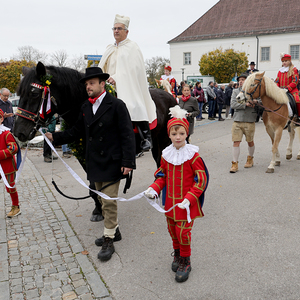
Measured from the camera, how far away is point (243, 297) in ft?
9.56

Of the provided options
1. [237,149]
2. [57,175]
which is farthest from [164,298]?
[57,175]

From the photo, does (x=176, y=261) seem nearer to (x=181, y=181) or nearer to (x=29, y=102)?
(x=181, y=181)

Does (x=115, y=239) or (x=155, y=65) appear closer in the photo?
(x=115, y=239)

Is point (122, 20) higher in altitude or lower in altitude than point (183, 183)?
higher

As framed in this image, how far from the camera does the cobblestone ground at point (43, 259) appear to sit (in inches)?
121

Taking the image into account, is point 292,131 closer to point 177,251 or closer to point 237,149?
point 237,149

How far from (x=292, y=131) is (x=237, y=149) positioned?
2.30m

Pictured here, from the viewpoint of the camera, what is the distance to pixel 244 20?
44.3 metres

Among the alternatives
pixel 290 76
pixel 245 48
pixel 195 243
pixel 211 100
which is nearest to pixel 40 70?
pixel 195 243

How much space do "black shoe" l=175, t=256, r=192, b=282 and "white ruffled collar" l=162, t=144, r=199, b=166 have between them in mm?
1037

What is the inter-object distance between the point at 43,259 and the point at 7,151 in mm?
1779

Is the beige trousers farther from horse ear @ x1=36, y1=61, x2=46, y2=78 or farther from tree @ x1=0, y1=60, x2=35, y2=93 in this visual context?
tree @ x1=0, y1=60, x2=35, y2=93

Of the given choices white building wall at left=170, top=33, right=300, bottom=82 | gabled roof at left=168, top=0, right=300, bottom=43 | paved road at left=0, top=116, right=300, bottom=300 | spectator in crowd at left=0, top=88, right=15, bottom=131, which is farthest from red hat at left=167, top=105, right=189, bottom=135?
gabled roof at left=168, top=0, right=300, bottom=43

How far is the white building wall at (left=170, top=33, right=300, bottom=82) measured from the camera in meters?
41.8
